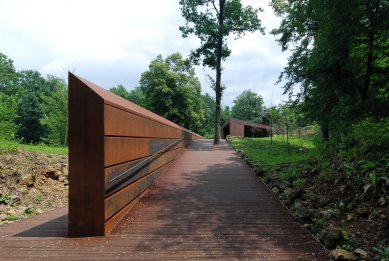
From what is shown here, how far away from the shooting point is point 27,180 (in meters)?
8.70

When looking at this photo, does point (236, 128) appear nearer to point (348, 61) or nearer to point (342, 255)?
point (348, 61)

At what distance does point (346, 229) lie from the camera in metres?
4.80

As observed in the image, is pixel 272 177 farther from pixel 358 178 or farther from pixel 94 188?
pixel 94 188

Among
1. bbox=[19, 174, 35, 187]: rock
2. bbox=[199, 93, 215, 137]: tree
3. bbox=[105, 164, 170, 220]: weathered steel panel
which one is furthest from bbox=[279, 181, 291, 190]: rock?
bbox=[199, 93, 215, 137]: tree

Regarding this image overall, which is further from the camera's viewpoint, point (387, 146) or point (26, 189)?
point (26, 189)

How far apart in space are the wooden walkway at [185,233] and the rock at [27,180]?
7.18 feet

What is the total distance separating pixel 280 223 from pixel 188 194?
8.62 ft

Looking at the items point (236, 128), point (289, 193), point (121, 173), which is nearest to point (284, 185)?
point (289, 193)

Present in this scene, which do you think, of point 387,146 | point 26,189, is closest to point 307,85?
point 387,146

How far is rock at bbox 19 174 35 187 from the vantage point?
28.3 ft

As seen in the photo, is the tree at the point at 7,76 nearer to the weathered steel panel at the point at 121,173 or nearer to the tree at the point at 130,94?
the tree at the point at 130,94

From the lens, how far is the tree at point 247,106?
266 feet

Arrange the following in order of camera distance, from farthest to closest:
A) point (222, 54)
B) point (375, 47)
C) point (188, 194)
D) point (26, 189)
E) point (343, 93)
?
point (222, 54) → point (343, 93) → point (375, 47) → point (26, 189) → point (188, 194)

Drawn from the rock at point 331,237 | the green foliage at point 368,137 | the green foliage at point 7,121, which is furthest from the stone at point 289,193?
the green foliage at point 7,121
